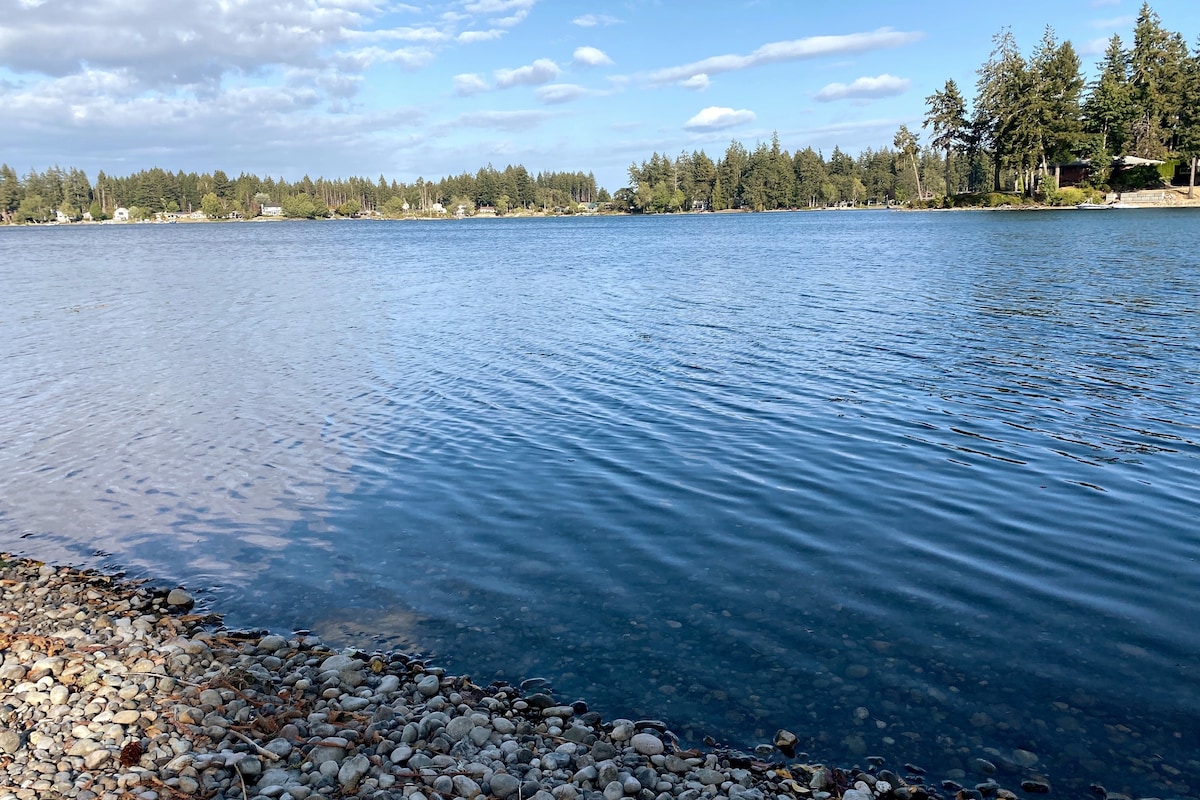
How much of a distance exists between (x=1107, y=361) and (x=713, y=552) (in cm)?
1556

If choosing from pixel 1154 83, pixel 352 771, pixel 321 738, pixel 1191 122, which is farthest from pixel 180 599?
pixel 1154 83

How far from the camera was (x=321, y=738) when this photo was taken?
681 cm

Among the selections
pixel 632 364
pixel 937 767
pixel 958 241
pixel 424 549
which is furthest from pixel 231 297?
pixel 958 241

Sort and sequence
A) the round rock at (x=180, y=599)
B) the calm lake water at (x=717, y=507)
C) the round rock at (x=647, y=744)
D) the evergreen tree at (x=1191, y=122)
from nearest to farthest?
the round rock at (x=647, y=744) → the calm lake water at (x=717, y=507) → the round rock at (x=180, y=599) → the evergreen tree at (x=1191, y=122)

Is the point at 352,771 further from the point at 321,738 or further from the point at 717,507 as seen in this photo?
the point at 717,507

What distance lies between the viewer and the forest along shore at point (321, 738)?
6.16 m

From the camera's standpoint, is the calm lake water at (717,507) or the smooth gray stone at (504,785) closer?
the smooth gray stone at (504,785)

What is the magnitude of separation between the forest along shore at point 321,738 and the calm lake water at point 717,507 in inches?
19.5

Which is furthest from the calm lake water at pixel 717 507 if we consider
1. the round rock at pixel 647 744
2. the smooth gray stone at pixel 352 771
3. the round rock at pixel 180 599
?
the smooth gray stone at pixel 352 771

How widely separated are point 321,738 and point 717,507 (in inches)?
280

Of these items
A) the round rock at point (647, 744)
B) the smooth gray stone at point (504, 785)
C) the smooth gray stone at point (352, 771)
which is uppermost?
the smooth gray stone at point (352, 771)

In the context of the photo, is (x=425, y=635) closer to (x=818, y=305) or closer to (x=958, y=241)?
(x=818, y=305)

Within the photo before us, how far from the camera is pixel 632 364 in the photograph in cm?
2338

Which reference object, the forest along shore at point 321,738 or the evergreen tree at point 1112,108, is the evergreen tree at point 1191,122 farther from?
the forest along shore at point 321,738
